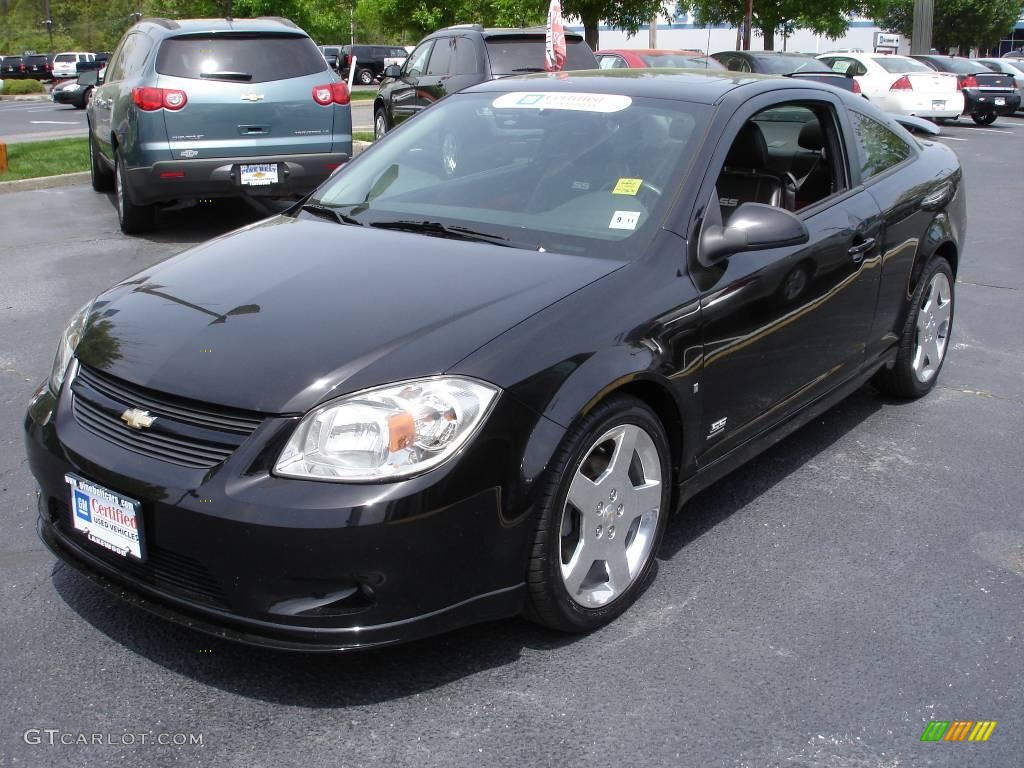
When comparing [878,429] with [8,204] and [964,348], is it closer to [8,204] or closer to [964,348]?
[964,348]

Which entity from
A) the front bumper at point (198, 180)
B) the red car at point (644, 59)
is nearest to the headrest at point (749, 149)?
the front bumper at point (198, 180)

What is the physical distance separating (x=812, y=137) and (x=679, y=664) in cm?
Answer: 264

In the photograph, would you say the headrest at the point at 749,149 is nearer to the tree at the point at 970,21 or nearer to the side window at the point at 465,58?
the side window at the point at 465,58

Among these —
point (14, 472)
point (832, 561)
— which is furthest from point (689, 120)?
point (14, 472)

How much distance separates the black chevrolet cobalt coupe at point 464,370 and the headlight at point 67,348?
0.02 meters

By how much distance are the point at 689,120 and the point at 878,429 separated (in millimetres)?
2038

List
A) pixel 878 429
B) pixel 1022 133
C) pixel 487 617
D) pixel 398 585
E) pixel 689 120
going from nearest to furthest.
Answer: pixel 398 585 < pixel 487 617 < pixel 689 120 < pixel 878 429 < pixel 1022 133

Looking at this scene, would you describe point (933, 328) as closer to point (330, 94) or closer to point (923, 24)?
point (330, 94)

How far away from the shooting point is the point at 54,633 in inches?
127

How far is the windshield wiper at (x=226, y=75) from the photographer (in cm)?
899

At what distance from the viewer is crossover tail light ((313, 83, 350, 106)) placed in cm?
934

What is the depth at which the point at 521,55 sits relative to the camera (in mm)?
13242

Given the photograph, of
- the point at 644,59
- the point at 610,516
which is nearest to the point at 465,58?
the point at 644,59

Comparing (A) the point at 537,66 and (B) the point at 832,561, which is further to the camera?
(A) the point at 537,66
